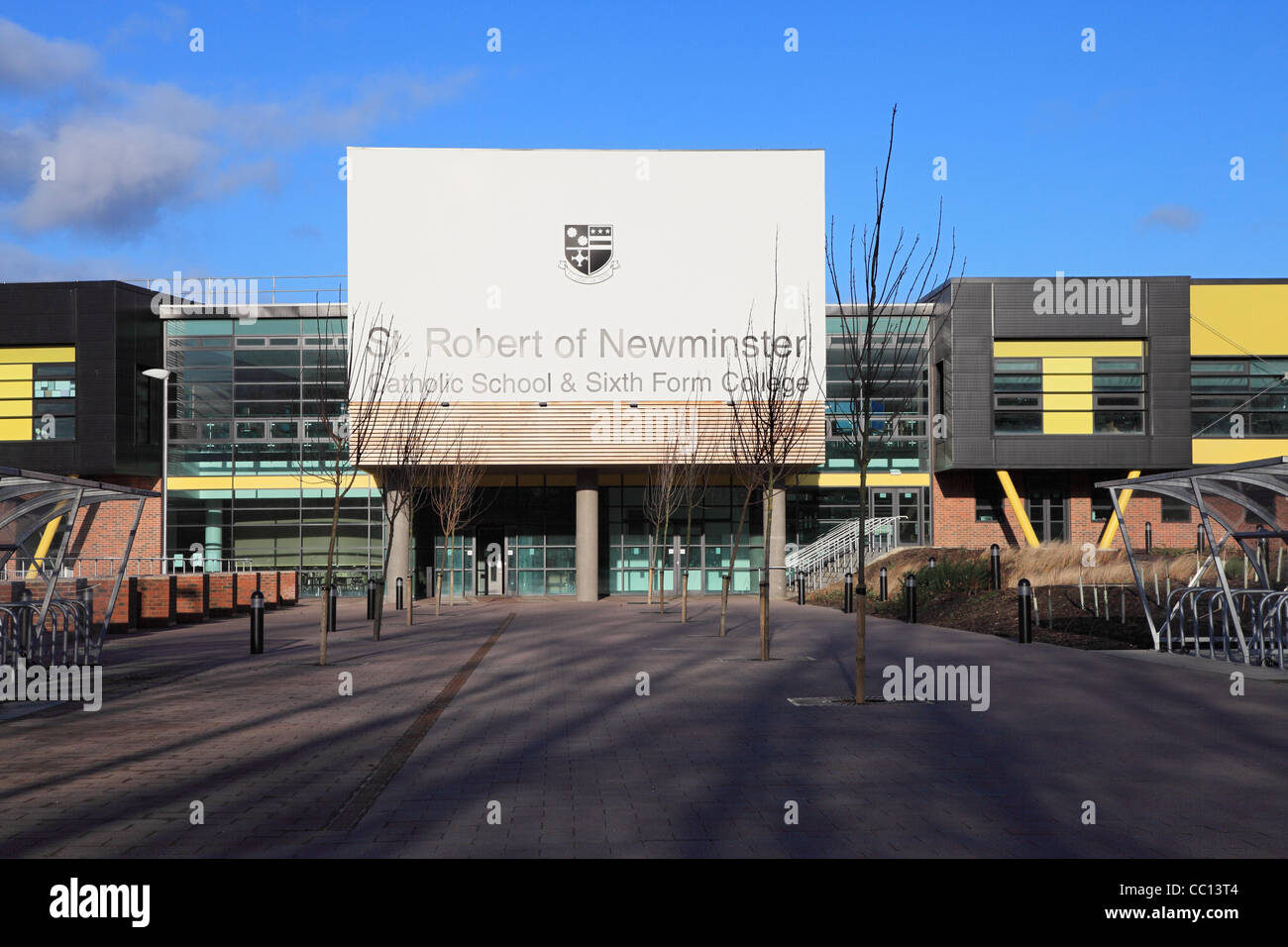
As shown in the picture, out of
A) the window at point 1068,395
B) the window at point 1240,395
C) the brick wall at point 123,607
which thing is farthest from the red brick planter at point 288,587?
the window at point 1240,395

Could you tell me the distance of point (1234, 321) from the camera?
4275 cm

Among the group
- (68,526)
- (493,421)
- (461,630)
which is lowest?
(461,630)

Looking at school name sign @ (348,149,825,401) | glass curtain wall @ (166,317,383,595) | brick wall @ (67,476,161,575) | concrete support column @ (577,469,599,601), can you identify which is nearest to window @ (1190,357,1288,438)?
school name sign @ (348,149,825,401)

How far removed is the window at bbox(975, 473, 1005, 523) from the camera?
43.8 metres

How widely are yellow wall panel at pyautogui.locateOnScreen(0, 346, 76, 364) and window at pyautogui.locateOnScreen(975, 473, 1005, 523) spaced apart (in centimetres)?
3187

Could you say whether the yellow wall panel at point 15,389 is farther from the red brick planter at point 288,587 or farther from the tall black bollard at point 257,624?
the tall black bollard at point 257,624

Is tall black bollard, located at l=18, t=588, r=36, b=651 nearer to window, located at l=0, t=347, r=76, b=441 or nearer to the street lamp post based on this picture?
window, located at l=0, t=347, r=76, b=441

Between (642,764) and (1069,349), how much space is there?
36.5m

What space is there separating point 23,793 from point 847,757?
18.9 feet

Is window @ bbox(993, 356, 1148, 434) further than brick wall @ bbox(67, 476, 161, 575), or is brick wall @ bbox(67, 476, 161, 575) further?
brick wall @ bbox(67, 476, 161, 575)

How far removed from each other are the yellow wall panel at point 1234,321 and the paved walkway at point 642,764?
98.8 feet

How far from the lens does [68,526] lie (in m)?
16.7

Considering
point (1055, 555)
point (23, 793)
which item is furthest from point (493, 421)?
point (23, 793)
